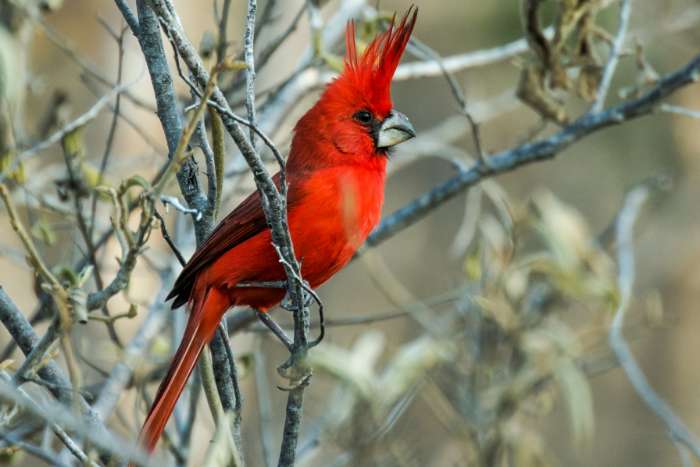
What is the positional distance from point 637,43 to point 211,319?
161cm

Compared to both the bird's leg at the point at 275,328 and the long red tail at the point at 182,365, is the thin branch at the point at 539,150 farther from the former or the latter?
the long red tail at the point at 182,365

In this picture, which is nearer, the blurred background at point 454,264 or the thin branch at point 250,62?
the thin branch at point 250,62

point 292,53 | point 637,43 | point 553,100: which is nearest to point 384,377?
point 553,100

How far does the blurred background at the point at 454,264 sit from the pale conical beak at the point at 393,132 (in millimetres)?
449

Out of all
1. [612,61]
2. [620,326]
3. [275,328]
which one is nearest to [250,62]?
[275,328]

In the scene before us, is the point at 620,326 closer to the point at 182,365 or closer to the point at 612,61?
the point at 612,61

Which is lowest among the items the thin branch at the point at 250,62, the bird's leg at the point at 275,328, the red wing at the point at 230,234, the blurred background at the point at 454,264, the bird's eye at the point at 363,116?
the blurred background at the point at 454,264

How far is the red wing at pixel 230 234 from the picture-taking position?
3.30 meters

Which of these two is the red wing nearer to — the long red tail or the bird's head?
the long red tail

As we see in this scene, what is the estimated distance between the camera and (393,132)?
12.1 feet

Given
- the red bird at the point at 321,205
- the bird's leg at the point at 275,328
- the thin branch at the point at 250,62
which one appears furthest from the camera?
the red bird at the point at 321,205

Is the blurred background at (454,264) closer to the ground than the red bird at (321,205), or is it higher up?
closer to the ground

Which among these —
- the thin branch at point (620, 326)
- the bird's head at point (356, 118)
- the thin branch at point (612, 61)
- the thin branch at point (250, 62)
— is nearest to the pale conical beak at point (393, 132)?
the bird's head at point (356, 118)

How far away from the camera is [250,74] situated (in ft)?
7.05
